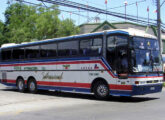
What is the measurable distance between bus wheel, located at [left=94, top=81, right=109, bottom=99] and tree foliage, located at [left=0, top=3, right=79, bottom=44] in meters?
25.3

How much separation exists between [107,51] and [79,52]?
2.10 meters

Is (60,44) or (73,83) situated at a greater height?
(60,44)

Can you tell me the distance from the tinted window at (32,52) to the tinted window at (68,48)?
238 centimetres

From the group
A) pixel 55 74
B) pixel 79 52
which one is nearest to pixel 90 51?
pixel 79 52

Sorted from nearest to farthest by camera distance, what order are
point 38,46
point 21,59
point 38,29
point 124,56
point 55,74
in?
point 124,56 → point 55,74 → point 38,46 → point 21,59 → point 38,29

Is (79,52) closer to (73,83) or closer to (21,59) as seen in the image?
(73,83)

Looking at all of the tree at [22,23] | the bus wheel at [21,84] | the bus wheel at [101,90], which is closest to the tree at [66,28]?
the tree at [22,23]

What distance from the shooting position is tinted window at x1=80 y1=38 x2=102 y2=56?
14508 millimetres

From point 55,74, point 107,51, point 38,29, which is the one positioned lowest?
point 55,74

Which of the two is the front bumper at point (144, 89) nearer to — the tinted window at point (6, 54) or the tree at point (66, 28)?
the tinted window at point (6, 54)

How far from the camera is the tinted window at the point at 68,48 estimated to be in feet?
52.0

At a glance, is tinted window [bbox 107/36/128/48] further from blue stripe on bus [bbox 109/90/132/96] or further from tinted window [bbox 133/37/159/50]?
blue stripe on bus [bbox 109/90/132/96]

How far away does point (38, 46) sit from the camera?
18656 millimetres

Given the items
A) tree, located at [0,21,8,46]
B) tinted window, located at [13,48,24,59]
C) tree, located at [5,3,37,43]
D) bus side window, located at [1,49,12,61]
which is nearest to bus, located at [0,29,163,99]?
tinted window, located at [13,48,24,59]
